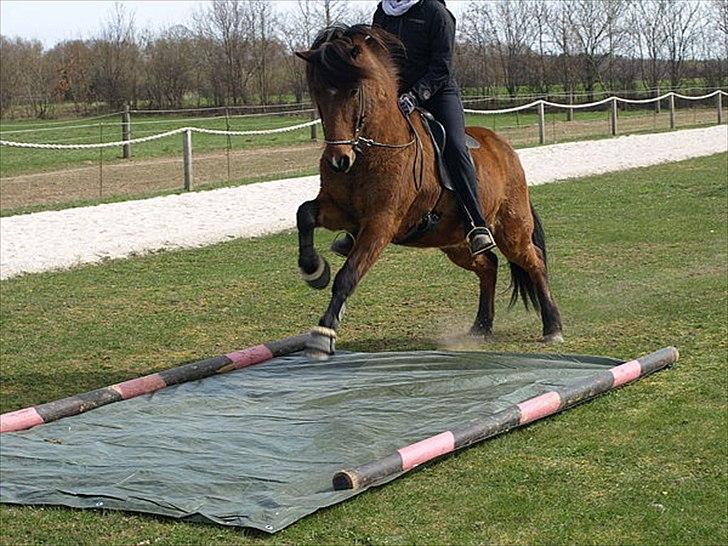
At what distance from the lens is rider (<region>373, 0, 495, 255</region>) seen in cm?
848

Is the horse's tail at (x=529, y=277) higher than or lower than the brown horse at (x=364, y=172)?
lower

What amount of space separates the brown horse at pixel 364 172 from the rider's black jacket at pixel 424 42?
11.1 inches

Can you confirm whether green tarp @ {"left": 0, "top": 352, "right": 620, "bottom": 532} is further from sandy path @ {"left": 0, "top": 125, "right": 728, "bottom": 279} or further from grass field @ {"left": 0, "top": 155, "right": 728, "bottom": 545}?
sandy path @ {"left": 0, "top": 125, "right": 728, "bottom": 279}

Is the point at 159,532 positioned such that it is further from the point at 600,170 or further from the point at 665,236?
the point at 600,170

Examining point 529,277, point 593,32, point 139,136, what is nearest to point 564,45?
point 593,32

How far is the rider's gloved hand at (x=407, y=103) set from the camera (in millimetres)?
8344

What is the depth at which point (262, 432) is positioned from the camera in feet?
23.0

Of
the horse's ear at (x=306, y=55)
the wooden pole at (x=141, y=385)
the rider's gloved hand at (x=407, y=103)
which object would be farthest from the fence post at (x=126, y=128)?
the horse's ear at (x=306, y=55)

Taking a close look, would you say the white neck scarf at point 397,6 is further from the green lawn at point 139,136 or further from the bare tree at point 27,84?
the bare tree at point 27,84

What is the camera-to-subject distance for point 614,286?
40.2ft

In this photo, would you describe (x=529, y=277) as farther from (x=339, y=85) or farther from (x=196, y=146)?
(x=196, y=146)

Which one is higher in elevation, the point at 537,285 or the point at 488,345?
the point at 537,285

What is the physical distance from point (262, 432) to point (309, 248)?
1434mm

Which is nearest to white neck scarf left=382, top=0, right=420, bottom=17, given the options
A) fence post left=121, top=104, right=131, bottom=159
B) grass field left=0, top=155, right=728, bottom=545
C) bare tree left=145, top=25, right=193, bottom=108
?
grass field left=0, top=155, right=728, bottom=545
